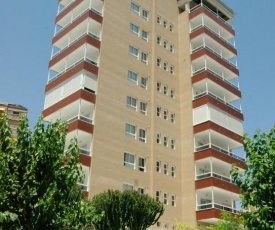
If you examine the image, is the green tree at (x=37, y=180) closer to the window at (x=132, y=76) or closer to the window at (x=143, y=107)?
the window at (x=143, y=107)

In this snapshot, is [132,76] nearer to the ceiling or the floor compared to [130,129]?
nearer to the ceiling

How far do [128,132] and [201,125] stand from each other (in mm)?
10254

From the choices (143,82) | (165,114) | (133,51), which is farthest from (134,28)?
(165,114)

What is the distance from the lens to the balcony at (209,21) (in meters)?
56.0

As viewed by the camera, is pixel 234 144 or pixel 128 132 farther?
pixel 234 144

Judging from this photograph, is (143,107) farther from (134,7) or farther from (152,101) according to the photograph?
(134,7)

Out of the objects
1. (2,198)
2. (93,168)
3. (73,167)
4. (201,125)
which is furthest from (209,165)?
(2,198)

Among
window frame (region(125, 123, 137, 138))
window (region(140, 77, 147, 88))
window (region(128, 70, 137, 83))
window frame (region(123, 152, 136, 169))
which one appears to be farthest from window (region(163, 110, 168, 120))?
window frame (region(123, 152, 136, 169))

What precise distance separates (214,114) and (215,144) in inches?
173

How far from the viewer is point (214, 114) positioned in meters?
50.5

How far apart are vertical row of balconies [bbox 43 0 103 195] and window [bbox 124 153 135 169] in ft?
15.3

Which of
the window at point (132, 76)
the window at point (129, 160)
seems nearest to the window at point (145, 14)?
the window at point (132, 76)

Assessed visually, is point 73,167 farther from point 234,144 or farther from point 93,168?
point 234,144

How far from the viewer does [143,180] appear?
44.0 meters
